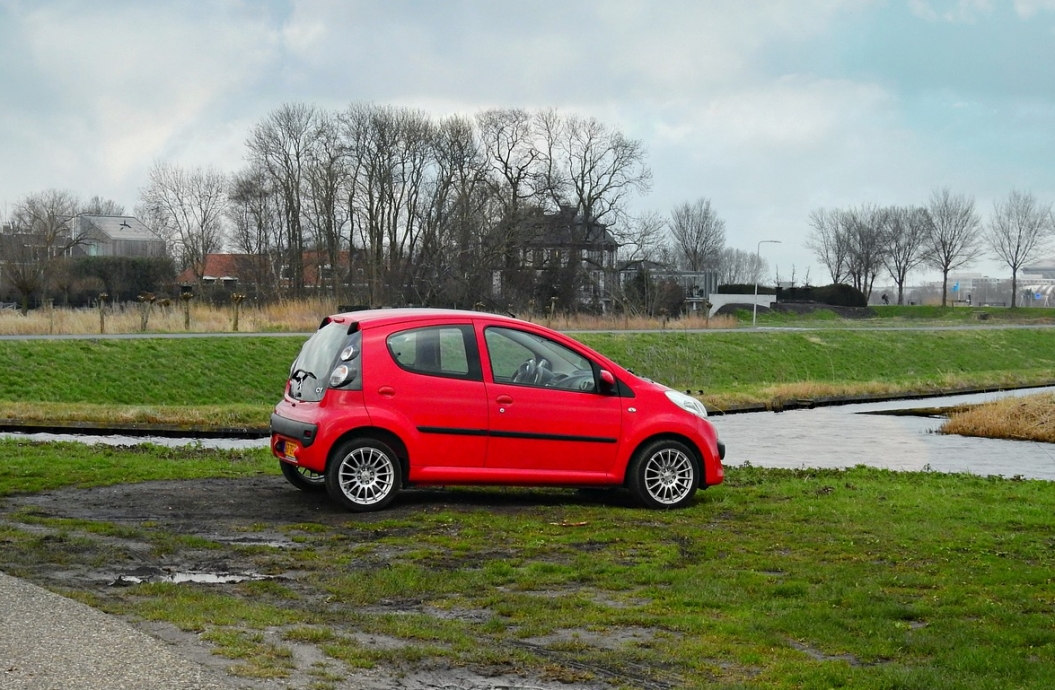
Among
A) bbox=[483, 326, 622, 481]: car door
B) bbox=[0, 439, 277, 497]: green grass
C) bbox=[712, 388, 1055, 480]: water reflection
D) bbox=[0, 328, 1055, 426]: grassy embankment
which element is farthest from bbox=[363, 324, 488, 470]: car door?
bbox=[0, 328, 1055, 426]: grassy embankment

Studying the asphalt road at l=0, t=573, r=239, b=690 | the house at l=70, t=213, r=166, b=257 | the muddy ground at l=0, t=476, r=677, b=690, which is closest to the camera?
the asphalt road at l=0, t=573, r=239, b=690

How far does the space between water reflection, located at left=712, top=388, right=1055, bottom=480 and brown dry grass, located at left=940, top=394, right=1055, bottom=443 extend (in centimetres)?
53

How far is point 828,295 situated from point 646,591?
88342mm

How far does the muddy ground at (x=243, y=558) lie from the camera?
569 centimetres

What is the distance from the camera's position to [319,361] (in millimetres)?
10711

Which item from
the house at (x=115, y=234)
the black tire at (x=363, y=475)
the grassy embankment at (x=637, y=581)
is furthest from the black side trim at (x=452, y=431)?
the house at (x=115, y=234)

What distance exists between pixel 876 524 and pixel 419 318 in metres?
4.19

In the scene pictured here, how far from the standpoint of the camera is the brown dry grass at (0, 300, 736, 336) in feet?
119

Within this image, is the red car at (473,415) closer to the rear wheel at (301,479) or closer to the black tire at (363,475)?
the black tire at (363,475)

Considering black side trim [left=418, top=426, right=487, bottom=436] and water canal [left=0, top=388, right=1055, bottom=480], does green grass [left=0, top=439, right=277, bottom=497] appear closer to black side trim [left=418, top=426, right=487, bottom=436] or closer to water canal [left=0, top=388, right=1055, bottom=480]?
water canal [left=0, top=388, right=1055, bottom=480]

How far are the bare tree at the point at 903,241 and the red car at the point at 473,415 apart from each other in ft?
334

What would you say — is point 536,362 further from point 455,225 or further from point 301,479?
point 455,225

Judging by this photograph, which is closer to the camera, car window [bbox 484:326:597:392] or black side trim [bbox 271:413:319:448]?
black side trim [bbox 271:413:319:448]

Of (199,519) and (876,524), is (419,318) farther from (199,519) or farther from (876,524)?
(876,524)
